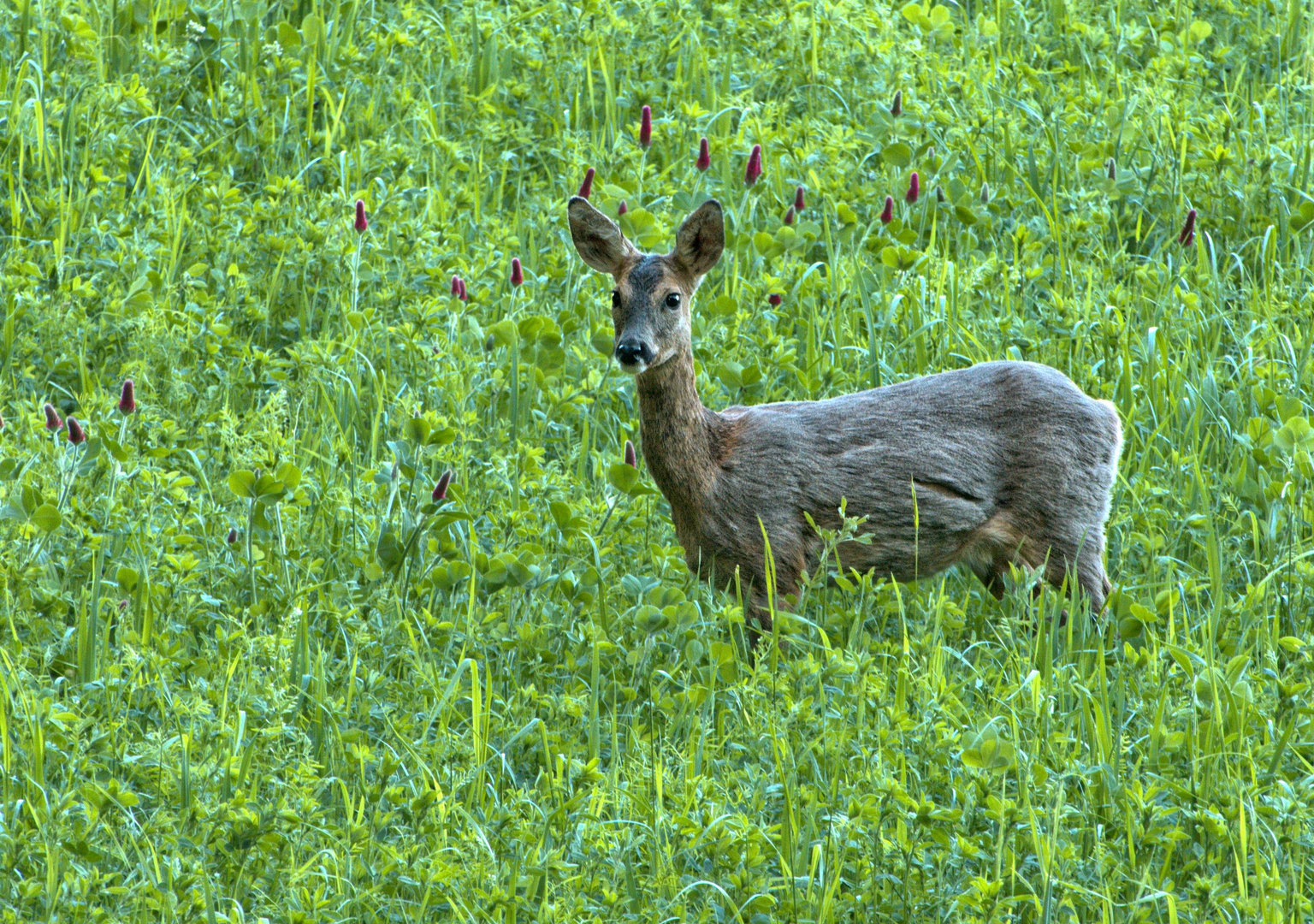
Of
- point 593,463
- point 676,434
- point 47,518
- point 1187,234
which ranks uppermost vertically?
point 1187,234

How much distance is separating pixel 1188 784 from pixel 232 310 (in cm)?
423

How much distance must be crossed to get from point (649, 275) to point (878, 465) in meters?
0.98

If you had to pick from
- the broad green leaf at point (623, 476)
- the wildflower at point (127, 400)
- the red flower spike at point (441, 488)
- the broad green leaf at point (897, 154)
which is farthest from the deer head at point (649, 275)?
the broad green leaf at point (897, 154)

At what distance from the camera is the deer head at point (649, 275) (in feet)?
17.3

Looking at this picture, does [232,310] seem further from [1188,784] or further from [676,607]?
[1188,784]

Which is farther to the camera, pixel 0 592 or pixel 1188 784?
pixel 0 592

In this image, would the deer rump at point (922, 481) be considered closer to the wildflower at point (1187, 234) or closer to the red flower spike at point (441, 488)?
the red flower spike at point (441, 488)

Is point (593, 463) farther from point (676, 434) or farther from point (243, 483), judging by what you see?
point (243, 483)

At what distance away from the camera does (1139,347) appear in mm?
6578

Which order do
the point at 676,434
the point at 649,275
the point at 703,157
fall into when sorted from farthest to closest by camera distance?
the point at 703,157
the point at 649,275
the point at 676,434

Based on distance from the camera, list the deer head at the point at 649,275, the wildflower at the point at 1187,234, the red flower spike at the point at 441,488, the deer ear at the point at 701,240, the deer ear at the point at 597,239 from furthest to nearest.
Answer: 1. the wildflower at the point at 1187,234
2. the deer ear at the point at 597,239
3. the deer ear at the point at 701,240
4. the deer head at the point at 649,275
5. the red flower spike at the point at 441,488

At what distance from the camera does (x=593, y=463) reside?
614 cm

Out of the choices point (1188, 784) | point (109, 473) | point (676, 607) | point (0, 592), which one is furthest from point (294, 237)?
point (1188, 784)

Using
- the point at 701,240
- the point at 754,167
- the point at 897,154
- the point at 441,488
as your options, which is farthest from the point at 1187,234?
the point at 441,488
